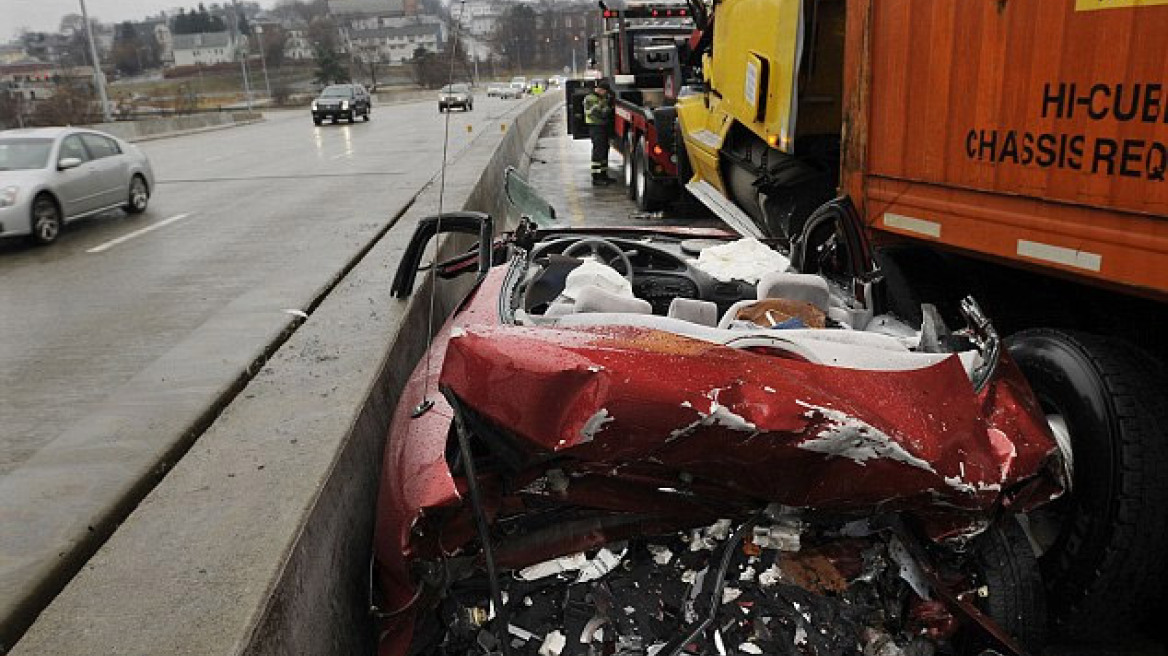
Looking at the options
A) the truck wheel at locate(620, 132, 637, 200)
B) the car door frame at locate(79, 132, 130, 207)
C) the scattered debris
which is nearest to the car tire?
the scattered debris

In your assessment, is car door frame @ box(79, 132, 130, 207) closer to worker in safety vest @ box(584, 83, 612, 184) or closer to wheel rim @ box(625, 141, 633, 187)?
worker in safety vest @ box(584, 83, 612, 184)

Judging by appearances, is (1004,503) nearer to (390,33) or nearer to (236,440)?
(236,440)

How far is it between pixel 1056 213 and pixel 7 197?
1205cm

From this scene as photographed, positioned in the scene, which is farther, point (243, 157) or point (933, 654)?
point (243, 157)

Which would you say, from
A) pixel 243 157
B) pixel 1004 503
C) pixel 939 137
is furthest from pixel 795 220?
pixel 243 157

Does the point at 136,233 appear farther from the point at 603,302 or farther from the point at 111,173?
the point at 603,302

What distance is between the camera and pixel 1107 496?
3.08 meters

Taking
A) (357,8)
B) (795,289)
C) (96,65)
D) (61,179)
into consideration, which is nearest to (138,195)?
(61,179)

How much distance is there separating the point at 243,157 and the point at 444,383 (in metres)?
24.2

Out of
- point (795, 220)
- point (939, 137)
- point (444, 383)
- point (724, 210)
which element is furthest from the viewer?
point (724, 210)

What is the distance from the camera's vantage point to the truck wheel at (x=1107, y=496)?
120 inches

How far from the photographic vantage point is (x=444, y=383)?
2545mm

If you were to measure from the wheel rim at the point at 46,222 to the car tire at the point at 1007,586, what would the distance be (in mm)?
12299

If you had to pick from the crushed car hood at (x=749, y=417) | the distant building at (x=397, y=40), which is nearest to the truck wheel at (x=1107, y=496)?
the crushed car hood at (x=749, y=417)
